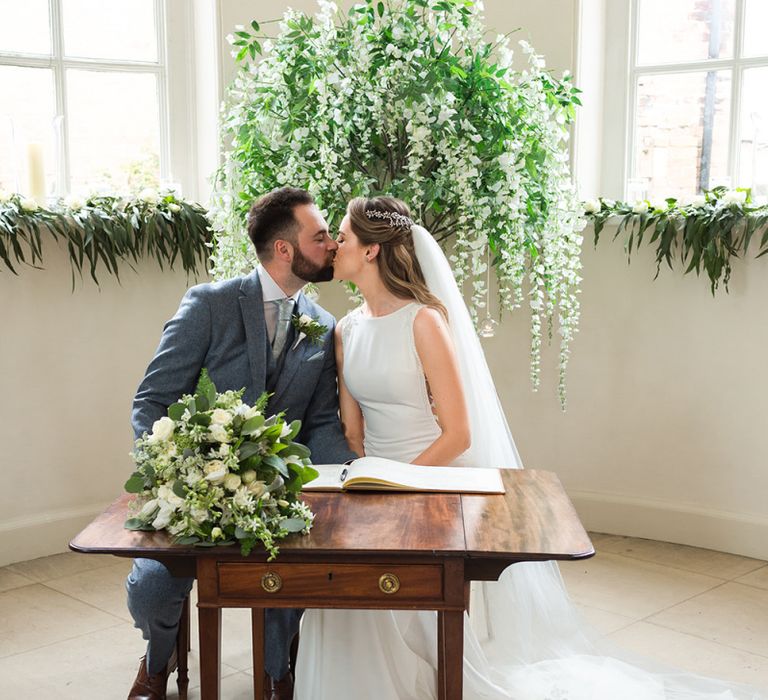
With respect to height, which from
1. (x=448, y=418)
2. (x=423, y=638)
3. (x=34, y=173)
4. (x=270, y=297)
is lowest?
(x=423, y=638)

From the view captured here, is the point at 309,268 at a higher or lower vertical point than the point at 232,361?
higher

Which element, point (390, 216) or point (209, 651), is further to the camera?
point (390, 216)

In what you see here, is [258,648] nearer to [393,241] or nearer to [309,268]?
[309,268]

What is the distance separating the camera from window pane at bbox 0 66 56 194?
4426 millimetres

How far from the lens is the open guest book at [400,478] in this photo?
2.43 meters

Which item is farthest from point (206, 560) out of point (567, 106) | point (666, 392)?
point (666, 392)

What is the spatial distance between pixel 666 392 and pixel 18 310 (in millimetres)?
2795

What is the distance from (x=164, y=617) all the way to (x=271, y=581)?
0.93m

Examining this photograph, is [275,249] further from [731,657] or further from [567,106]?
[731,657]

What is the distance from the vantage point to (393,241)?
3180 millimetres

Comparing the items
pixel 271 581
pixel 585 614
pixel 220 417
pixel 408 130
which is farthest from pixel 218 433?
pixel 585 614

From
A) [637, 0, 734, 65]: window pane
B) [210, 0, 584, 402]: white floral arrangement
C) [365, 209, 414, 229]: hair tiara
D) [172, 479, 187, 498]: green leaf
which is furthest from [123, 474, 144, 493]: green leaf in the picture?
[637, 0, 734, 65]: window pane

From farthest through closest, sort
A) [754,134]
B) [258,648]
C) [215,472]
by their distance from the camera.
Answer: [754,134] → [258,648] → [215,472]

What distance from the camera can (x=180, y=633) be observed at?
3.10 meters
